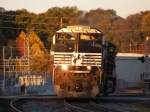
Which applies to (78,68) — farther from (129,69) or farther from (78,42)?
(129,69)

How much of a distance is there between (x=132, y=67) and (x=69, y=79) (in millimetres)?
36859

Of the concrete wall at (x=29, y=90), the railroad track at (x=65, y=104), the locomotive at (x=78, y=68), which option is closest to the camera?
the railroad track at (x=65, y=104)

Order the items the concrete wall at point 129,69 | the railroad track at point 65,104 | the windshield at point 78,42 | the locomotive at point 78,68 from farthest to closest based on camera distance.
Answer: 1. the concrete wall at point 129,69
2. the windshield at point 78,42
3. the locomotive at point 78,68
4. the railroad track at point 65,104

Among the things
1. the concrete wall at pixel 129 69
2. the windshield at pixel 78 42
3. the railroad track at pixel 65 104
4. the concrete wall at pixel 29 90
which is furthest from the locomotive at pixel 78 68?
the concrete wall at pixel 129 69

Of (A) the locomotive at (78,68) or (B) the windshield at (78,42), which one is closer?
(A) the locomotive at (78,68)

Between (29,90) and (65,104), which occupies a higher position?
(65,104)

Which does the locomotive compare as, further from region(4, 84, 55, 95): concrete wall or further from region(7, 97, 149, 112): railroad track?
region(4, 84, 55, 95): concrete wall

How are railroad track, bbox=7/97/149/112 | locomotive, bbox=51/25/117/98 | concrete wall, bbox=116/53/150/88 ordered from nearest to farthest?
railroad track, bbox=7/97/149/112, locomotive, bbox=51/25/117/98, concrete wall, bbox=116/53/150/88

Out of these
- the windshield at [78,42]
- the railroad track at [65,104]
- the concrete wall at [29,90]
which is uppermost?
the windshield at [78,42]

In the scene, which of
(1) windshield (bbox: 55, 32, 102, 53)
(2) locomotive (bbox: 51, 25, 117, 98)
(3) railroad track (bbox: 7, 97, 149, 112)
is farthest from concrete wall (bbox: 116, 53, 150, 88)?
(2) locomotive (bbox: 51, 25, 117, 98)

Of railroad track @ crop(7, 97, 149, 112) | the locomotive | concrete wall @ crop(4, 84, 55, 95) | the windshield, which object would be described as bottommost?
concrete wall @ crop(4, 84, 55, 95)

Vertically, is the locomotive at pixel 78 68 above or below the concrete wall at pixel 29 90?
above

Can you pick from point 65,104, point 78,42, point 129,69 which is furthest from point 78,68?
point 129,69

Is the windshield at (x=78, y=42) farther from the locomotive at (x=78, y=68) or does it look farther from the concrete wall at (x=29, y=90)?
the concrete wall at (x=29, y=90)
